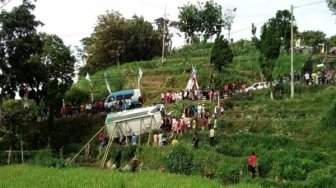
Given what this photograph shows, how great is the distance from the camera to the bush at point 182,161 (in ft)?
90.7

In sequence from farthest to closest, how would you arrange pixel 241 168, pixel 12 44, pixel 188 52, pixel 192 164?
1. pixel 188 52
2. pixel 12 44
3. pixel 192 164
4. pixel 241 168

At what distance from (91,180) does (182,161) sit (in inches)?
260

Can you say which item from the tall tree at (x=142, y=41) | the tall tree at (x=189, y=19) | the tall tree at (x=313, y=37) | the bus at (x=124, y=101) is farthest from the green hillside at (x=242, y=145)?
the tall tree at (x=313, y=37)

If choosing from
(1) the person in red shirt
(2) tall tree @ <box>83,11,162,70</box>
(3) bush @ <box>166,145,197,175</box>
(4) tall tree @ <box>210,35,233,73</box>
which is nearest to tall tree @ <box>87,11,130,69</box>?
(2) tall tree @ <box>83,11,162,70</box>

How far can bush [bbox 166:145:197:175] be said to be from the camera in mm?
27659

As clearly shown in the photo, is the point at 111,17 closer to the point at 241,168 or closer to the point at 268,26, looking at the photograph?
the point at 268,26

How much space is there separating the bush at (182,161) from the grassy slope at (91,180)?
3846mm

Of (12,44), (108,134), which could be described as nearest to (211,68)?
(108,134)

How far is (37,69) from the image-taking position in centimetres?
3803

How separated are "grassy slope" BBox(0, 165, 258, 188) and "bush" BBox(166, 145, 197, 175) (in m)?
3.85

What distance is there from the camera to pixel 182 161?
91.1 feet

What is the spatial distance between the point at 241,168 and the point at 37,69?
17.5 meters

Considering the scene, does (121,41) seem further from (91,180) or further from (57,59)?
(91,180)

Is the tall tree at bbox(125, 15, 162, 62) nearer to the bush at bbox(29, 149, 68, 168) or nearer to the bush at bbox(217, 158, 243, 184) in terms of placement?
the bush at bbox(29, 149, 68, 168)
